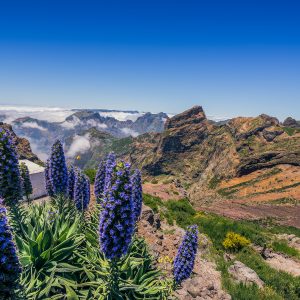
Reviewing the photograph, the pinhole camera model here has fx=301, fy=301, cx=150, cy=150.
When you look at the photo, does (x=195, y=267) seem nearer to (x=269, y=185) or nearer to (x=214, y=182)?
(x=269, y=185)

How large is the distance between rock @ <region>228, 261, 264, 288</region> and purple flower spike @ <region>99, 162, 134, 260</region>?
10.5 m

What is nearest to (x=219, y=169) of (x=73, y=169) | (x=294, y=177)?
(x=294, y=177)

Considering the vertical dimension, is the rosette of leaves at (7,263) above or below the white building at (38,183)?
above

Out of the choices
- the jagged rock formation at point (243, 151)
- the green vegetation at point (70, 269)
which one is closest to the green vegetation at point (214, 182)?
the jagged rock formation at point (243, 151)

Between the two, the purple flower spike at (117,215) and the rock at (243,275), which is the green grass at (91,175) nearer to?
the rock at (243,275)

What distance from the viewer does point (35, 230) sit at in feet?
33.8

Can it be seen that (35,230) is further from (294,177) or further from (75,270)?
(294,177)

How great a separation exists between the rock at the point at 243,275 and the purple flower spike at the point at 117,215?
10.5m

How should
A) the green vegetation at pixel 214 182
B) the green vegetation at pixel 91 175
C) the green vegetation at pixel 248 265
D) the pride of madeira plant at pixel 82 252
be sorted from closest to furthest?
1. the pride of madeira plant at pixel 82 252
2. the green vegetation at pixel 248 265
3. the green vegetation at pixel 91 175
4. the green vegetation at pixel 214 182

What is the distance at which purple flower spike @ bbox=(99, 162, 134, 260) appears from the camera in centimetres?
791

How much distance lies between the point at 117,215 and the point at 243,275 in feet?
39.2

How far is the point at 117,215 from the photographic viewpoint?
7.99 metres

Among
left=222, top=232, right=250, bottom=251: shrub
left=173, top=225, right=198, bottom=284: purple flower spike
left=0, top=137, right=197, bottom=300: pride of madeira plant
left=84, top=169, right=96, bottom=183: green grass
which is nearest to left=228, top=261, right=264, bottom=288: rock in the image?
left=222, top=232, right=250, bottom=251: shrub

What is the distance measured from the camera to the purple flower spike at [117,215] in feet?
26.0
